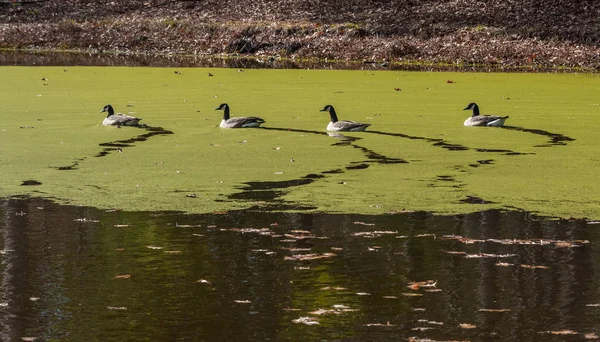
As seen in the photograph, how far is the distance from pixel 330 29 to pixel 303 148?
23.5 meters

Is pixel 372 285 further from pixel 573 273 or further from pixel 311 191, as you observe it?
pixel 311 191

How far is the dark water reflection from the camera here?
686cm

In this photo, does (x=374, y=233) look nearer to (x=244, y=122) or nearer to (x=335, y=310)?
(x=335, y=310)

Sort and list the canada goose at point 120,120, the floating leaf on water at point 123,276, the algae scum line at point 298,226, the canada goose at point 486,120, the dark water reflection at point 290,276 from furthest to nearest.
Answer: the canada goose at point 486,120 → the canada goose at point 120,120 → the floating leaf on water at point 123,276 → the algae scum line at point 298,226 → the dark water reflection at point 290,276

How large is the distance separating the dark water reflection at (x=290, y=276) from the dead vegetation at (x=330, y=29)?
2323 centimetres

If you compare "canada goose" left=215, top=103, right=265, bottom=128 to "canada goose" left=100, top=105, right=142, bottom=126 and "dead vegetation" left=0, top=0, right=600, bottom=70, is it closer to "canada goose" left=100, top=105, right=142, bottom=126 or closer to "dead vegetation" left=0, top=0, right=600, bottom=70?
"canada goose" left=100, top=105, right=142, bottom=126

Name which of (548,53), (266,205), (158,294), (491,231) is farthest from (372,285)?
(548,53)

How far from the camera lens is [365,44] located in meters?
36.2

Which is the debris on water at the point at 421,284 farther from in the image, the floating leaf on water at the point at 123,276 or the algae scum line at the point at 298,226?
the floating leaf on water at the point at 123,276

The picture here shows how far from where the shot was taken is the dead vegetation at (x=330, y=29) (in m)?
34.2

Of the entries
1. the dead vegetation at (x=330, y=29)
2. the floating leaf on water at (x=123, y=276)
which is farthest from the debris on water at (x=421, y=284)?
the dead vegetation at (x=330, y=29)

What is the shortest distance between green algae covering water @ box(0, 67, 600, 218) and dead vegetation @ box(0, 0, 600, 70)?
865 cm

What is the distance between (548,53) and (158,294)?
27.2 meters

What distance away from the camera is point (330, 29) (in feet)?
125
